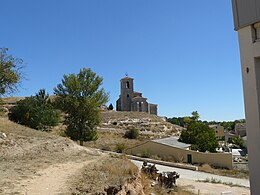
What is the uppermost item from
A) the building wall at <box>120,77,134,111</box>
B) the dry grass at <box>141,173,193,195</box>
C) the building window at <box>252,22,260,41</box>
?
the building wall at <box>120,77,134,111</box>

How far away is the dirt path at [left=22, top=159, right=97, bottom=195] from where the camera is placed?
749 cm

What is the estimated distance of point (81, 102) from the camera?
27.4 m

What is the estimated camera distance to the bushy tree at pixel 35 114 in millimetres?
29188

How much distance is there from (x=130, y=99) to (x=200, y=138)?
5566 centimetres

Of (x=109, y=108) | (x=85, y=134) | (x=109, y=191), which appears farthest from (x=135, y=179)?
(x=109, y=108)

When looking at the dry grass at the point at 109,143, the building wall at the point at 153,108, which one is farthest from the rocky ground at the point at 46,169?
the building wall at the point at 153,108

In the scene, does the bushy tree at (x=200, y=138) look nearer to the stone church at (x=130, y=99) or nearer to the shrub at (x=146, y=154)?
the shrub at (x=146, y=154)

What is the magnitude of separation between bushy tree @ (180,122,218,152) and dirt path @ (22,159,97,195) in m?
24.9

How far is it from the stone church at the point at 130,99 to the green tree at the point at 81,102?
60.3 meters

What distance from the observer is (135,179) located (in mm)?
10609

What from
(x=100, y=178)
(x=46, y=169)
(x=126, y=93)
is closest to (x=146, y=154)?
(x=46, y=169)

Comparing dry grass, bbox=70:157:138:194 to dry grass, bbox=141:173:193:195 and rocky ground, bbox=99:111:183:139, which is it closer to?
dry grass, bbox=141:173:193:195

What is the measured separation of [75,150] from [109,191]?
8307mm

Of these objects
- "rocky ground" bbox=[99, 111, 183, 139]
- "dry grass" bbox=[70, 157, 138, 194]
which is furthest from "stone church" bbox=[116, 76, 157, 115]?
"dry grass" bbox=[70, 157, 138, 194]
